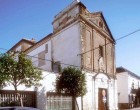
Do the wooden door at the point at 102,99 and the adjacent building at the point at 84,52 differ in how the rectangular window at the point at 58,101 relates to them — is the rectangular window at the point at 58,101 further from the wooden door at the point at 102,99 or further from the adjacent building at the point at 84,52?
the wooden door at the point at 102,99

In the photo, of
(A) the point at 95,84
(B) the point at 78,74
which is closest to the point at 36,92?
(B) the point at 78,74

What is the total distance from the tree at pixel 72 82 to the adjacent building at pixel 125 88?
1794 centimetres

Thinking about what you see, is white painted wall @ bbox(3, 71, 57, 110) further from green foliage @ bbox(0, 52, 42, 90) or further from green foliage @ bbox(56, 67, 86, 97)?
green foliage @ bbox(0, 52, 42, 90)

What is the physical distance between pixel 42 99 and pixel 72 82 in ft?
8.77

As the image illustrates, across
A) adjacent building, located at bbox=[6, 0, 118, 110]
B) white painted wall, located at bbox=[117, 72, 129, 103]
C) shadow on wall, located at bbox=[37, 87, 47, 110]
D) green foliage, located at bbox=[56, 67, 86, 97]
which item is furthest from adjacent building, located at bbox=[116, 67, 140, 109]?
shadow on wall, located at bbox=[37, 87, 47, 110]

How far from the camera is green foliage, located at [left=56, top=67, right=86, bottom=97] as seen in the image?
16.4m

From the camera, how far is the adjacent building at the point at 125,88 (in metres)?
32.9

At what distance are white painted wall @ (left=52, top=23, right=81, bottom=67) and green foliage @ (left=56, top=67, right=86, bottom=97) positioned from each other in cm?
426

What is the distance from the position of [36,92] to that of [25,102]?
1152mm

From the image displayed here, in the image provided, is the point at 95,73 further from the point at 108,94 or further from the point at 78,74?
the point at 78,74

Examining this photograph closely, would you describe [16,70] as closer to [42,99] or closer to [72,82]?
[42,99]

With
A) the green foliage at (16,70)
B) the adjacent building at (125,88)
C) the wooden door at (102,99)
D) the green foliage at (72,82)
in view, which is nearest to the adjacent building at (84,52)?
the wooden door at (102,99)

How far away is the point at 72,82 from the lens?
645 inches

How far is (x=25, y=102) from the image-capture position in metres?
15.3
